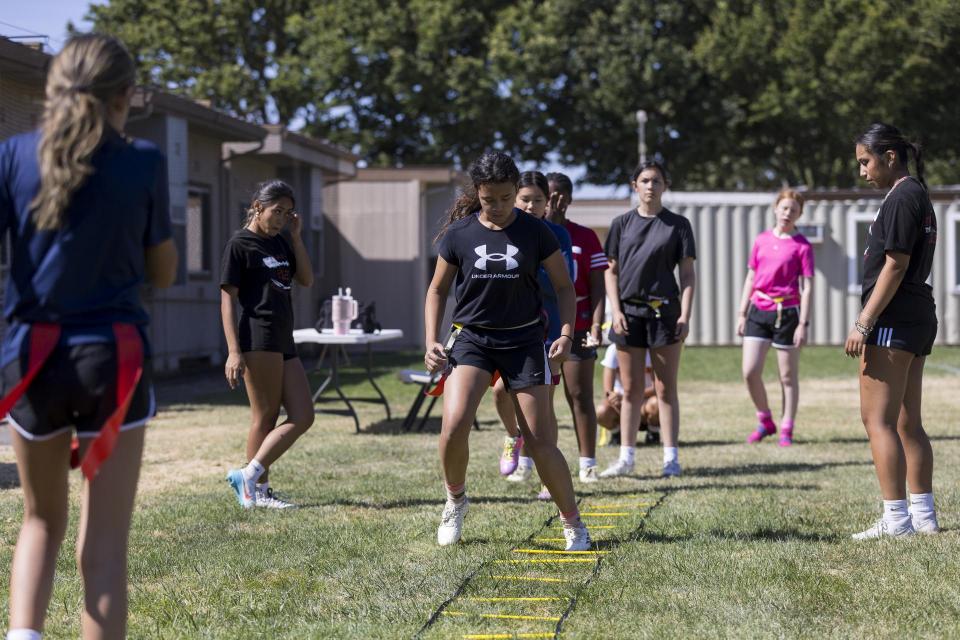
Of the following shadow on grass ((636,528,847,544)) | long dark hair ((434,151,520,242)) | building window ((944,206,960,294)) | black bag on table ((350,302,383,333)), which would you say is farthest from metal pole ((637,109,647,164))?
long dark hair ((434,151,520,242))

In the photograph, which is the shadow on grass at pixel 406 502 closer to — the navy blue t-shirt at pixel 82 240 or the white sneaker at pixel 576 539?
the white sneaker at pixel 576 539

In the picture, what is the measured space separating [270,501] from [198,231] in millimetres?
12851

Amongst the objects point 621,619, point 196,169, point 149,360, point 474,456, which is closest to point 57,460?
point 149,360

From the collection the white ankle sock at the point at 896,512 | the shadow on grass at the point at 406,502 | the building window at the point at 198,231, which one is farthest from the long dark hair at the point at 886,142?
the building window at the point at 198,231

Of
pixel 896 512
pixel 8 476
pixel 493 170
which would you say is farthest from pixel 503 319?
pixel 8 476

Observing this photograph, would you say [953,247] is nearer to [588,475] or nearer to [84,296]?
[588,475]

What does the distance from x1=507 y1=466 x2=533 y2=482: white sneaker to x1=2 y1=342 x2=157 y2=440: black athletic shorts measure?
4576 mm

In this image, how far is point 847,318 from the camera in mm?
22156

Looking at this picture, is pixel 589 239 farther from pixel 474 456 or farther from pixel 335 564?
pixel 335 564

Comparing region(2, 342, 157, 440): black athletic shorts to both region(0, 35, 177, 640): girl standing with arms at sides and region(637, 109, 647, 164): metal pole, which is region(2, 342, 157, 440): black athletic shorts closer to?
region(0, 35, 177, 640): girl standing with arms at sides

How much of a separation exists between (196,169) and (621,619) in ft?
50.0

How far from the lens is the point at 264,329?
21.5 ft

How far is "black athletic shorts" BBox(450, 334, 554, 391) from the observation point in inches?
213

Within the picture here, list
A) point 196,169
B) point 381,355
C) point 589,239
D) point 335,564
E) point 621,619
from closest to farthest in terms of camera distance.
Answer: point 621,619 < point 335,564 < point 589,239 < point 196,169 < point 381,355
